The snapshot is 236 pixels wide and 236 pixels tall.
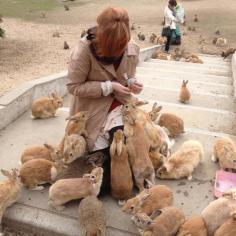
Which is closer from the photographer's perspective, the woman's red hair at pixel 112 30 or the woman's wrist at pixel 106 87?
the woman's red hair at pixel 112 30

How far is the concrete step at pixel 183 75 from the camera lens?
10.4 metres

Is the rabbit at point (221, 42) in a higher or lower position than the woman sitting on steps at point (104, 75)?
lower

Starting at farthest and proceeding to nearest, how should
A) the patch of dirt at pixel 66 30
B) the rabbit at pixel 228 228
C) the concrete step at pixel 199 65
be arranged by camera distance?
1. the concrete step at pixel 199 65
2. the patch of dirt at pixel 66 30
3. the rabbit at pixel 228 228

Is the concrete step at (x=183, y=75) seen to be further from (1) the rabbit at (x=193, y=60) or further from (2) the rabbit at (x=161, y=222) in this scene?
(2) the rabbit at (x=161, y=222)

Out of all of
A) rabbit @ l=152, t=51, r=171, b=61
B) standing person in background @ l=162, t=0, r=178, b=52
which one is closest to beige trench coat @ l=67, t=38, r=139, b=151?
rabbit @ l=152, t=51, r=171, b=61

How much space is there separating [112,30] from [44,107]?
2528 millimetres

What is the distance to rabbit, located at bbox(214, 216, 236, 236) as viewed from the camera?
3.72 m

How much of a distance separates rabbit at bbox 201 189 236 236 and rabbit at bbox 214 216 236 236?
0.10 meters

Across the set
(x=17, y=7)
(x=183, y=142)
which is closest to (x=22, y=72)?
(x=183, y=142)

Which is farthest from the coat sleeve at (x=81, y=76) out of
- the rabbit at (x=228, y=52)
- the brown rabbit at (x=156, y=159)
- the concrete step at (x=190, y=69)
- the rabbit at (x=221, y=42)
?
the rabbit at (x=221, y=42)

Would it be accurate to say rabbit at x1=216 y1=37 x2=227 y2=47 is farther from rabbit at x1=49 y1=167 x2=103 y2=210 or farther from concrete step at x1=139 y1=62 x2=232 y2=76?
rabbit at x1=49 y1=167 x2=103 y2=210

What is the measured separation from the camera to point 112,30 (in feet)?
14.0

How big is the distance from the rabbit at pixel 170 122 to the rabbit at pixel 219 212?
201cm

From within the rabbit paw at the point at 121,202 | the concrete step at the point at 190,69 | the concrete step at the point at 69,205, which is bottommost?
the concrete step at the point at 190,69
